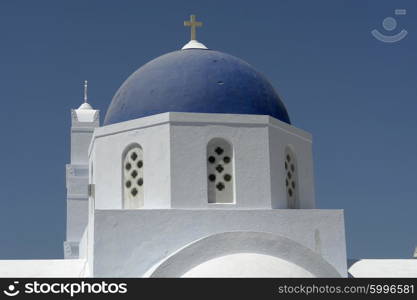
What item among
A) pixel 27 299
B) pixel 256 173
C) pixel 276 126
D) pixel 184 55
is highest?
pixel 184 55

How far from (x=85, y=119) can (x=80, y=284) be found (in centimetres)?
1389

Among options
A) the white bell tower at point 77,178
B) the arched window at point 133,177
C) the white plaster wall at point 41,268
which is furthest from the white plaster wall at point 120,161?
the white bell tower at point 77,178

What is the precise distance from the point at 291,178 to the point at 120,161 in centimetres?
327

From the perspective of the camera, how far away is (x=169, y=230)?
12680 millimetres

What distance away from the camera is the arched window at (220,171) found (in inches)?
526

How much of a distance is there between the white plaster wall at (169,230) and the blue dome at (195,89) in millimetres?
2050

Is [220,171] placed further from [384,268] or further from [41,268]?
[41,268]

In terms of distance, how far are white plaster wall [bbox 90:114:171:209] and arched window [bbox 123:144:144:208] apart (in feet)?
0.33

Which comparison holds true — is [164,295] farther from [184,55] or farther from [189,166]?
[184,55]

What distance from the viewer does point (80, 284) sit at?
34.9 ft

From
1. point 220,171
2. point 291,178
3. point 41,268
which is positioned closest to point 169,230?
point 220,171

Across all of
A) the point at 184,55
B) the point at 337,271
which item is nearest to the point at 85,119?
the point at 184,55

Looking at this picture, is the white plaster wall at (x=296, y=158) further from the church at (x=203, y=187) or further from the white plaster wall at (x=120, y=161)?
the white plaster wall at (x=120, y=161)

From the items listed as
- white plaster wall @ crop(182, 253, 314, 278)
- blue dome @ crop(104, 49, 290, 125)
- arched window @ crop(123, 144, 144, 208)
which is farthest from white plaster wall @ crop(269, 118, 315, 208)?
arched window @ crop(123, 144, 144, 208)
